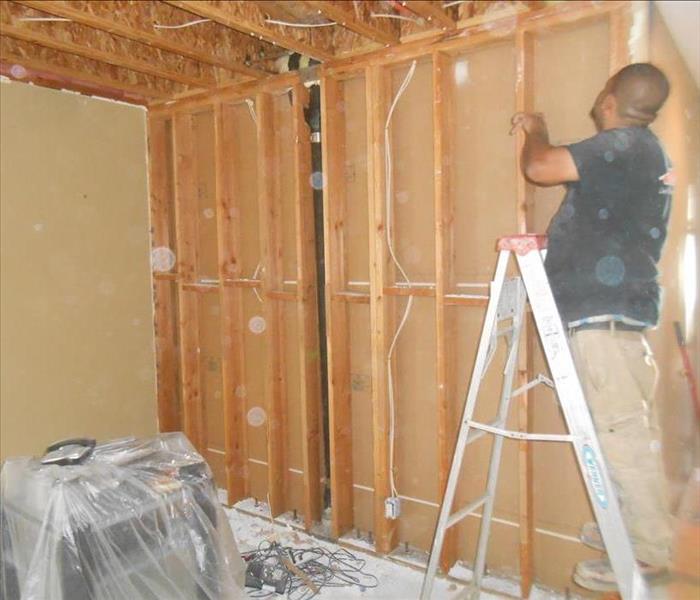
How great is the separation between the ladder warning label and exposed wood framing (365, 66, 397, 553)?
3.77ft

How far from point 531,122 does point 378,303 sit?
1.05 metres

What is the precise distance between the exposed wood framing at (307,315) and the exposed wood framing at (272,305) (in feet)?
0.59

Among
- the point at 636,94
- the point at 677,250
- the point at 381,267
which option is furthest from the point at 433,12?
the point at 677,250

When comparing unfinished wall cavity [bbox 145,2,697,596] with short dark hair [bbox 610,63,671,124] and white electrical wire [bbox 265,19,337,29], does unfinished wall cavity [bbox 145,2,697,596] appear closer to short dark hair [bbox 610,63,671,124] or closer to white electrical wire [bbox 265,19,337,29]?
short dark hair [bbox 610,63,671,124]

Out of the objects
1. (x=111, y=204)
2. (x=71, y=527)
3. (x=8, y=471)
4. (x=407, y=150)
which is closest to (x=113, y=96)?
(x=111, y=204)

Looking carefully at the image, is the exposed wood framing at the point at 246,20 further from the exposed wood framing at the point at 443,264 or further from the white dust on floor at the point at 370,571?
the white dust on floor at the point at 370,571

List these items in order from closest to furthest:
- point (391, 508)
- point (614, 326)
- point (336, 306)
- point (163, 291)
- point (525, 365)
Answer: point (614, 326) < point (525, 365) < point (391, 508) < point (336, 306) < point (163, 291)

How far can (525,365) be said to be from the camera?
2.42m

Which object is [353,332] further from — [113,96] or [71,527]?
[113,96]

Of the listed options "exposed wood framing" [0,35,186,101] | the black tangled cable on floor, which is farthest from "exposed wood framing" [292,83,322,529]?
"exposed wood framing" [0,35,186,101]

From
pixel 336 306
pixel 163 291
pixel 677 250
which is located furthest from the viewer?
pixel 163 291

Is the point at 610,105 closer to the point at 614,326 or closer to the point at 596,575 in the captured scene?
the point at 614,326

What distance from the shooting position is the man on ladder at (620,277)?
2.02 meters

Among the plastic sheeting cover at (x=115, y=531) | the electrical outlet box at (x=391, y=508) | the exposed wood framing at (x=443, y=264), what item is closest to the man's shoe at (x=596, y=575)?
the exposed wood framing at (x=443, y=264)
